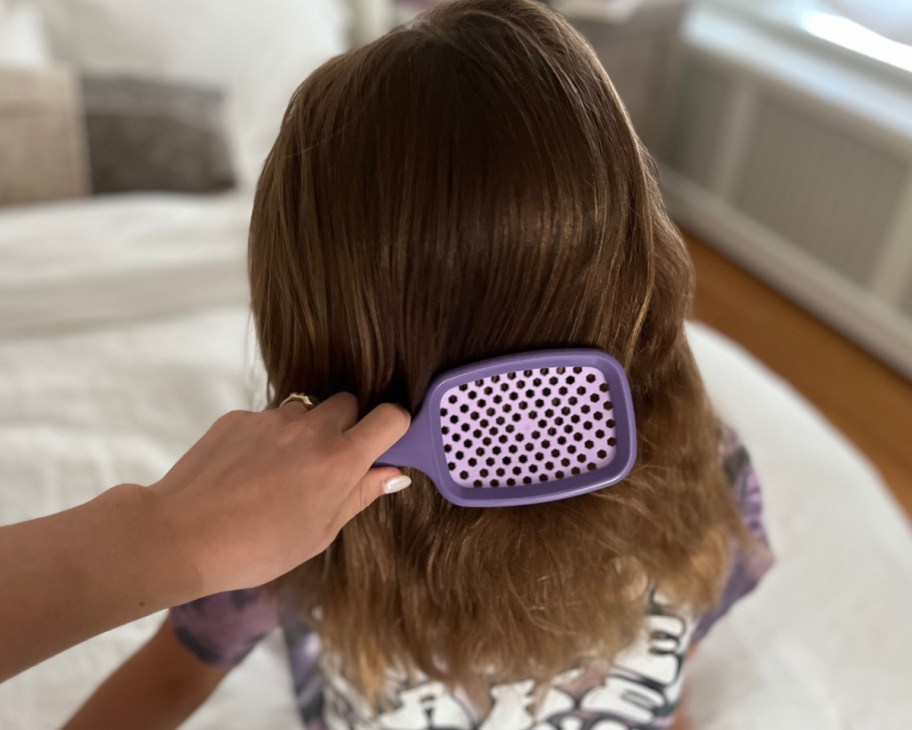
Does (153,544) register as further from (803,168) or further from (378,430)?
(803,168)

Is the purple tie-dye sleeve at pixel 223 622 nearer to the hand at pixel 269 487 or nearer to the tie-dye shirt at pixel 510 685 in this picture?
the tie-dye shirt at pixel 510 685

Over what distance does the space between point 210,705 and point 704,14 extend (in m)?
2.25

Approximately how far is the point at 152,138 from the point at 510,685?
3.71 feet

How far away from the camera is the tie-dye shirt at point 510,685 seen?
25.6 inches

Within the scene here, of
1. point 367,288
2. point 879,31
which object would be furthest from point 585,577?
point 879,31

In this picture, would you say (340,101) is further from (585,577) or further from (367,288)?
(585,577)

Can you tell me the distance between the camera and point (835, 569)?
0.95 m

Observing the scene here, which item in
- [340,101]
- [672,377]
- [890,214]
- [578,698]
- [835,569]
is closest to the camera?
[340,101]

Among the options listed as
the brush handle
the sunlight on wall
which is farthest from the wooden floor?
the brush handle

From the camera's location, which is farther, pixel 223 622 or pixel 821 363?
pixel 821 363

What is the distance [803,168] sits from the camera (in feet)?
6.40

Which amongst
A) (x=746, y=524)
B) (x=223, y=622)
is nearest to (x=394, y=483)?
(x=223, y=622)

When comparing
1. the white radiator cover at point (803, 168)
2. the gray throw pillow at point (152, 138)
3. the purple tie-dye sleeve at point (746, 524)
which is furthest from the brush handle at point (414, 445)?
the white radiator cover at point (803, 168)

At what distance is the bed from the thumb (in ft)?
0.94
